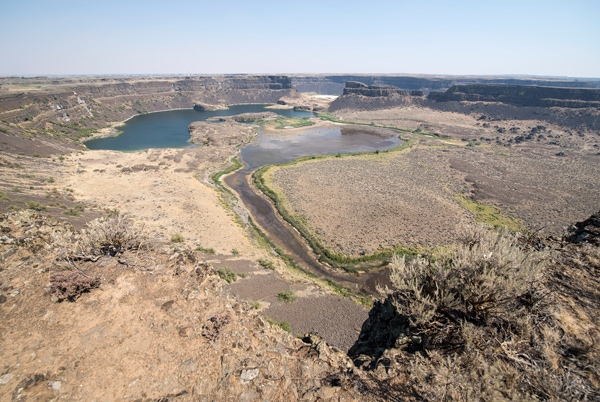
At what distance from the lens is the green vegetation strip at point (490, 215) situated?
33.7 m

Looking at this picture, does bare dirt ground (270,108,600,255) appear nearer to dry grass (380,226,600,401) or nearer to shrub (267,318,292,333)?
shrub (267,318,292,333)

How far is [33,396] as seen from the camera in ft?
21.0

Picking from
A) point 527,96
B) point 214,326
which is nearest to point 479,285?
point 214,326

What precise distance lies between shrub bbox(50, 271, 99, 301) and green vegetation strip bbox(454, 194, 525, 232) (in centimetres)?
4016

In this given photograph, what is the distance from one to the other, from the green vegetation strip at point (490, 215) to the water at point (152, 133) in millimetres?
67965

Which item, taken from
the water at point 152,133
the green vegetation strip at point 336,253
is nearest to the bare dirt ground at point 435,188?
the green vegetation strip at point 336,253

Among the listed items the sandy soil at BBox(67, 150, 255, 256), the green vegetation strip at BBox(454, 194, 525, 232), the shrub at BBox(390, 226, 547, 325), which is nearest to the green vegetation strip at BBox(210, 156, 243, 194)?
the sandy soil at BBox(67, 150, 255, 256)

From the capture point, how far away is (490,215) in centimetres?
Result: 3634

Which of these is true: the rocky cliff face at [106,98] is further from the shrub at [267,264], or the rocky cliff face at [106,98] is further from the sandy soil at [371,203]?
the shrub at [267,264]

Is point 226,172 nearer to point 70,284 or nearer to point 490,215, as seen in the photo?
point 70,284

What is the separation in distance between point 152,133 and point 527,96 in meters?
149

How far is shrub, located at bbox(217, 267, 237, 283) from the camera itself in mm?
20531

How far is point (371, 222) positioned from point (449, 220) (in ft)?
35.8

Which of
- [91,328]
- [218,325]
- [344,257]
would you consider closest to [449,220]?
[344,257]
